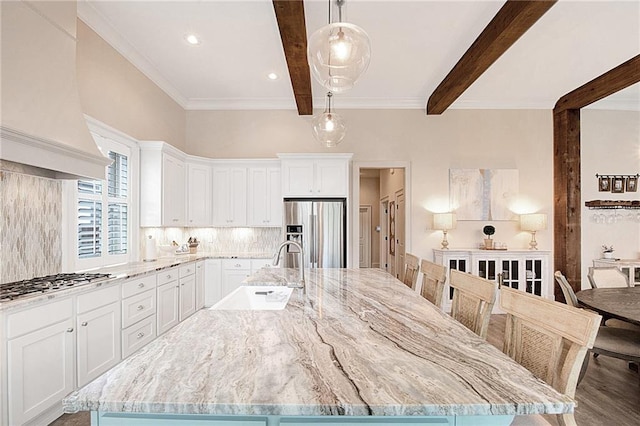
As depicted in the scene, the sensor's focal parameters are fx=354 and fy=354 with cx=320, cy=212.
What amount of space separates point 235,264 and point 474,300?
3.63 metres

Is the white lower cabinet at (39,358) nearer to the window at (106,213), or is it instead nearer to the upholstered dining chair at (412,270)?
the window at (106,213)

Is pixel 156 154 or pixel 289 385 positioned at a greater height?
pixel 156 154

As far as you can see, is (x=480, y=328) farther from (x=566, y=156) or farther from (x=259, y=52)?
(x=566, y=156)

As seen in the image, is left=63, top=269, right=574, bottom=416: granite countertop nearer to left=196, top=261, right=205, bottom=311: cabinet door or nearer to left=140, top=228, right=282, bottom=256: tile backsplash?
left=196, top=261, right=205, bottom=311: cabinet door

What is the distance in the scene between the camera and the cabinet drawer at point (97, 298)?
243cm

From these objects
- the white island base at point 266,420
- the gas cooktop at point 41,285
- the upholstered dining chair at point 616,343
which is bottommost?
the upholstered dining chair at point 616,343

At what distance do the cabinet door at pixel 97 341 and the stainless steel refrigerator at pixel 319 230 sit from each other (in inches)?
99.4

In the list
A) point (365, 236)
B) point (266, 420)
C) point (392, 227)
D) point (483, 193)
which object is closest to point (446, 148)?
point (483, 193)

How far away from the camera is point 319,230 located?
500cm

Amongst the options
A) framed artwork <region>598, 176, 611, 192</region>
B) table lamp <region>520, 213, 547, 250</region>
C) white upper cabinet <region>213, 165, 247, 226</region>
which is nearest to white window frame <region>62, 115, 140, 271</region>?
white upper cabinet <region>213, 165, 247, 226</region>

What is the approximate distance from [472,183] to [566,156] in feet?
4.72

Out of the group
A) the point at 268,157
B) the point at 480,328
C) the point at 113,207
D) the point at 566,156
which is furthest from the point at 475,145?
the point at 113,207

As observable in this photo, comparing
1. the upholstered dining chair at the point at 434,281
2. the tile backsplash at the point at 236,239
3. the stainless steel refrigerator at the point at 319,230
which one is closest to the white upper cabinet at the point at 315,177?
the stainless steel refrigerator at the point at 319,230

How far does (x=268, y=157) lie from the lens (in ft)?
18.4
